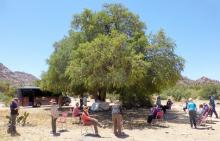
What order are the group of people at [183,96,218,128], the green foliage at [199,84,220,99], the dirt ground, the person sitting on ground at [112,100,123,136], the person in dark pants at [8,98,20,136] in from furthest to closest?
the green foliage at [199,84,220,99] < the group of people at [183,96,218,128] < the person sitting on ground at [112,100,123,136] < the person in dark pants at [8,98,20,136] < the dirt ground

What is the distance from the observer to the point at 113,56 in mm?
25109

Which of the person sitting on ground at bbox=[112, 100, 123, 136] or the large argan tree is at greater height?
the large argan tree

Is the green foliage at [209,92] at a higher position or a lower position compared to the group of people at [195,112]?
higher

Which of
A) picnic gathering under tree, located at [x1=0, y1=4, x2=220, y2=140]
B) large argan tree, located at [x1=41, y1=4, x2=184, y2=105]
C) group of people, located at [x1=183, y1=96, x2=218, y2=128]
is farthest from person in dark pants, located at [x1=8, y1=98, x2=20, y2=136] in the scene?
group of people, located at [x1=183, y1=96, x2=218, y2=128]

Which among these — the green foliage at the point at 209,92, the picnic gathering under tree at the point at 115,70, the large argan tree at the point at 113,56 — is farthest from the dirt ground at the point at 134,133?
the green foliage at the point at 209,92

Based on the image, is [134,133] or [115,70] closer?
[134,133]

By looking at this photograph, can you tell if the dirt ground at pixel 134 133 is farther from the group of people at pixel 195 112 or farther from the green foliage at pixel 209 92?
the green foliage at pixel 209 92

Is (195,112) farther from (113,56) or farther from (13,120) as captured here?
(13,120)

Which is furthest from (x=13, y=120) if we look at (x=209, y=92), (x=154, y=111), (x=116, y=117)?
(x=209, y=92)

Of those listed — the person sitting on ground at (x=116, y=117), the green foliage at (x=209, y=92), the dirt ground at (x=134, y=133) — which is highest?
the green foliage at (x=209, y=92)

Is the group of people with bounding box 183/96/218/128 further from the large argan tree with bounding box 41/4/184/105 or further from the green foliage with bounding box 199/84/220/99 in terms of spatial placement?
the green foliage with bounding box 199/84/220/99

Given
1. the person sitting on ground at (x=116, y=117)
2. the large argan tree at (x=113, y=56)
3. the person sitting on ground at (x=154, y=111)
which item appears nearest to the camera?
the person sitting on ground at (x=116, y=117)

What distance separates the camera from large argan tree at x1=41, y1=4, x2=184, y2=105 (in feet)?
82.8

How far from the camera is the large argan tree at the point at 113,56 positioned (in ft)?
82.8
